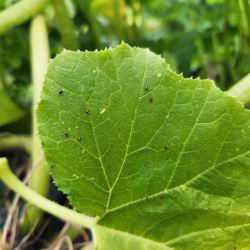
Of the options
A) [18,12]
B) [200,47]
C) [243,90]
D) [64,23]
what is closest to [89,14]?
[64,23]

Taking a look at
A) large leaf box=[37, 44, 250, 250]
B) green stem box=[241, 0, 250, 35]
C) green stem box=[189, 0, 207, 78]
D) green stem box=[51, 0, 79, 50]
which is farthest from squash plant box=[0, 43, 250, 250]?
green stem box=[189, 0, 207, 78]

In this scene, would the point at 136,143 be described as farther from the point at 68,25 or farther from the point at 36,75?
the point at 68,25

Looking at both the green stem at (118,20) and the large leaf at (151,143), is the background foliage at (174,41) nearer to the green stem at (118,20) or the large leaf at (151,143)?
the green stem at (118,20)

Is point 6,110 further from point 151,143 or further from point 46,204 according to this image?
point 151,143

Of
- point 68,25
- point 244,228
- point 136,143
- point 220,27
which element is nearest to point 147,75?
point 136,143

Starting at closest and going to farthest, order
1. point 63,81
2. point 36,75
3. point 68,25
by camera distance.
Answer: point 63,81
point 36,75
point 68,25

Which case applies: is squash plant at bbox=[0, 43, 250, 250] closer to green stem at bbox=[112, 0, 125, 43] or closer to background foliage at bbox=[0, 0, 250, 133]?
background foliage at bbox=[0, 0, 250, 133]
